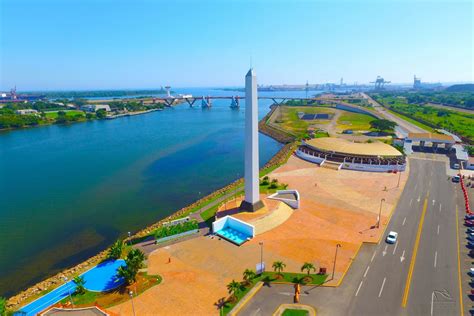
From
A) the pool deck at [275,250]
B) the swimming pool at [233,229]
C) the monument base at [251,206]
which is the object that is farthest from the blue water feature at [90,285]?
the monument base at [251,206]

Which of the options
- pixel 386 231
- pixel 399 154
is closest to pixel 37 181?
pixel 386 231

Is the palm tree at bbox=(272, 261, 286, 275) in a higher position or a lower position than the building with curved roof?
lower

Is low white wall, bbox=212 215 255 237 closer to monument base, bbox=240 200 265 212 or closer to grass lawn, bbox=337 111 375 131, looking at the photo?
monument base, bbox=240 200 265 212

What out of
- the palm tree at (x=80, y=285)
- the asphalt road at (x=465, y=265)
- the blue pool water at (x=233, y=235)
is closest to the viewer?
the asphalt road at (x=465, y=265)

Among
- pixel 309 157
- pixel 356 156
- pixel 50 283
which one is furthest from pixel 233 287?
pixel 356 156

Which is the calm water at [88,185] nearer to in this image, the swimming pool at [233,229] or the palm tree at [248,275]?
the swimming pool at [233,229]

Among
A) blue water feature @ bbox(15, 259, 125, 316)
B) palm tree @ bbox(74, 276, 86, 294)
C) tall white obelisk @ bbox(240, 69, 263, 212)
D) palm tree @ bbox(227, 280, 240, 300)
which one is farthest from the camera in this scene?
tall white obelisk @ bbox(240, 69, 263, 212)

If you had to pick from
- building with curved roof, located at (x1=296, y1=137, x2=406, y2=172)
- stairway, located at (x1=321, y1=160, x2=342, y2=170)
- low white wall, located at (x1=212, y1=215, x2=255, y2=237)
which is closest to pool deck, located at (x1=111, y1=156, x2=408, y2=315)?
low white wall, located at (x1=212, y1=215, x2=255, y2=237)
